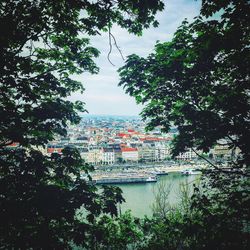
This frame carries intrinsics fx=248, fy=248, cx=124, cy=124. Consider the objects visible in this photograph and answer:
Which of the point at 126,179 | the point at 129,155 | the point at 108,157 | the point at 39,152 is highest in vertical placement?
the point at 39,152

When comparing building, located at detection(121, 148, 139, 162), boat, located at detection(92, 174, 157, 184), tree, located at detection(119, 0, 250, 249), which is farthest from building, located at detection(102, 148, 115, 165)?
tree, located at detection(119, 0, 250, 249)

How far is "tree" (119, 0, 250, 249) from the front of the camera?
317cm

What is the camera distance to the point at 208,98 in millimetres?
4438

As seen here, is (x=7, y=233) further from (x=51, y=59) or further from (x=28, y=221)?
(x=51, y=59)

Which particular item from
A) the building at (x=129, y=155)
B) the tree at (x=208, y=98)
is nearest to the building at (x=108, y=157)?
the building at (x=129, y=155)

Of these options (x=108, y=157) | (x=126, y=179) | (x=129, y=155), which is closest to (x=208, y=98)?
(x=126, y=179)

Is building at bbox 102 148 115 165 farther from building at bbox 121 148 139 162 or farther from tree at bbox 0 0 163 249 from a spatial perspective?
tree at bbox 0 0 163 249

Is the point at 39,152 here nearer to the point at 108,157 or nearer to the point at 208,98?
the point at 208,98

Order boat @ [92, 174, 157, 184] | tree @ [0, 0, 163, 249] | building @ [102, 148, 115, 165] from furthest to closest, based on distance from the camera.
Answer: building @ [102, 148, 115, 165]
boat @ [92, 174, 157, 184]
tree @ [0, 0, 163, 249]

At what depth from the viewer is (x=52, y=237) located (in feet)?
9.71

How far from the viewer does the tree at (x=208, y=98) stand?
3.17 meters

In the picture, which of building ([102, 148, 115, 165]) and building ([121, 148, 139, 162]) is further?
building ([121, 148, 139, 162])

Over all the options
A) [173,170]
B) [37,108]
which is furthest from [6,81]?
[173,170]

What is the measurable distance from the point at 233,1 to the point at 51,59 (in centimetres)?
318
